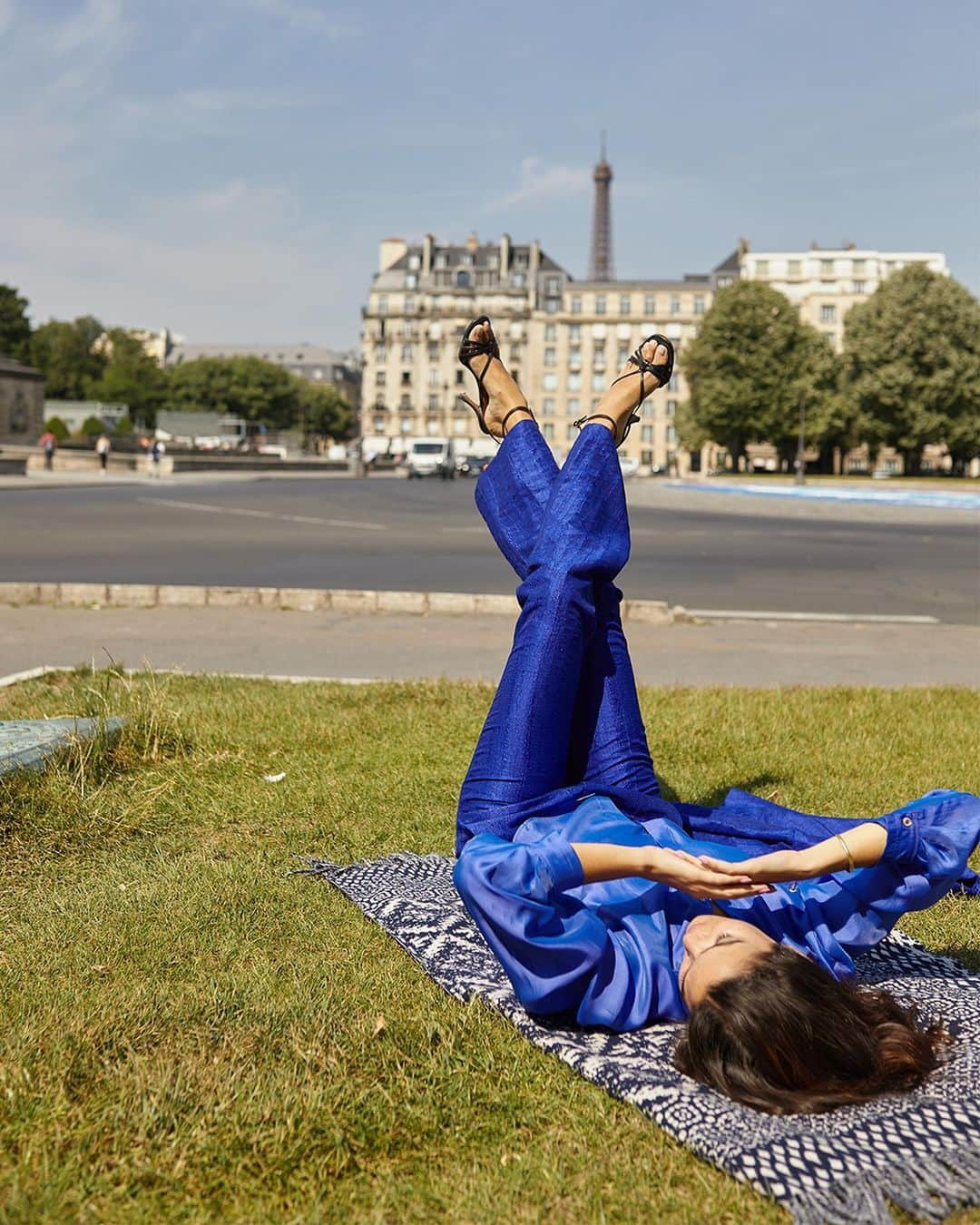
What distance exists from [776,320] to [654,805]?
251ft

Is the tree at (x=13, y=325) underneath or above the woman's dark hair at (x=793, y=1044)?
above

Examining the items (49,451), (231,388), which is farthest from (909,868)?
(231,388)

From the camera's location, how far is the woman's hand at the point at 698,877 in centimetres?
285

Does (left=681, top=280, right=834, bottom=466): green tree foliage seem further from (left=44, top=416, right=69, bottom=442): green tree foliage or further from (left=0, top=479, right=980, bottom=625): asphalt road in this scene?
(left=0, top=479, right=980, bottom=625): asphalt road

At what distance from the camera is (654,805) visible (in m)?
3.44

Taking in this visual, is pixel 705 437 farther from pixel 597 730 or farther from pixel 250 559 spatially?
pixel 597 730

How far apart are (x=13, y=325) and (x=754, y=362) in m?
57.3

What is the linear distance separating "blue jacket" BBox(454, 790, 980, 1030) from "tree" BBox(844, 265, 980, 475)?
6766cm

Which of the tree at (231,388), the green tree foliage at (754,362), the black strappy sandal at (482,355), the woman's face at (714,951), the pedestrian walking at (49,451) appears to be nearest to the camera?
the woman's face at (714,951)

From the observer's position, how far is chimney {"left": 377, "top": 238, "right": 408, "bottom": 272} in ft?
429

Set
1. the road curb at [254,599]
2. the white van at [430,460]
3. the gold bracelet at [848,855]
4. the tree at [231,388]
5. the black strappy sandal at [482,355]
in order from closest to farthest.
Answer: the gold bracelet at [848,855]
the black strappy sandal at [482,355]
the road curb at [254,599]
the white van at [430,460]
the tree at [231,388]

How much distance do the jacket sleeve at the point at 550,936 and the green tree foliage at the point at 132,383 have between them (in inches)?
4577

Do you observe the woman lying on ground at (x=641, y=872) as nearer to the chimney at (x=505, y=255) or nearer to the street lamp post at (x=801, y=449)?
the street lamp post at (x=801, y=449)

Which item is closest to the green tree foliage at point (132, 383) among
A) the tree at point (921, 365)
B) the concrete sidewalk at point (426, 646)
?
the tree at point (921, 365)
